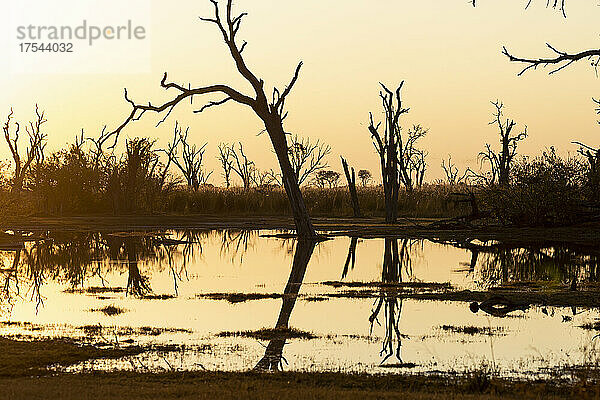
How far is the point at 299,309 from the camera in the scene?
19.3 meters

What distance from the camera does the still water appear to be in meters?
13.9

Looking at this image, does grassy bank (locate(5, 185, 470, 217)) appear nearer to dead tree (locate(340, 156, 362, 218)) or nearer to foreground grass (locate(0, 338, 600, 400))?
dead tree (locate(340, 156, 362, 218))

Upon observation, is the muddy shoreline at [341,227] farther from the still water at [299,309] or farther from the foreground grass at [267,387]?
the foreground grass at [267,387]

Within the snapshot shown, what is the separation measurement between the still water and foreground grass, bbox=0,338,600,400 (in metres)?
0.77

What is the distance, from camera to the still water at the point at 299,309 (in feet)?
45.5

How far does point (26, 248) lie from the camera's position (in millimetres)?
35531

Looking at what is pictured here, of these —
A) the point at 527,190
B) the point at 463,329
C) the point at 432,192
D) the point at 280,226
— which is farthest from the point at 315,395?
the point at 432,192

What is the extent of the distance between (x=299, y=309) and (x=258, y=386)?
8068 millimetres

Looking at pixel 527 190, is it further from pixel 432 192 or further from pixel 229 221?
pixel 432 192

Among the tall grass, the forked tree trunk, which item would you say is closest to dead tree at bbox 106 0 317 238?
the forked tree trunk

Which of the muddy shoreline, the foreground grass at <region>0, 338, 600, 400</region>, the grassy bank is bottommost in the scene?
the foreground grass at <region>0, 338, 600, 400</region>

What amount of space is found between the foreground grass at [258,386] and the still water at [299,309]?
77cm

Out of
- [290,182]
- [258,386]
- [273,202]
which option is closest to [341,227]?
[290,182]

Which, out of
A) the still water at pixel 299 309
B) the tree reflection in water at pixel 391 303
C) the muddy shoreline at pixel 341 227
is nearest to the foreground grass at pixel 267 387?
the still water at pixel 299 309
